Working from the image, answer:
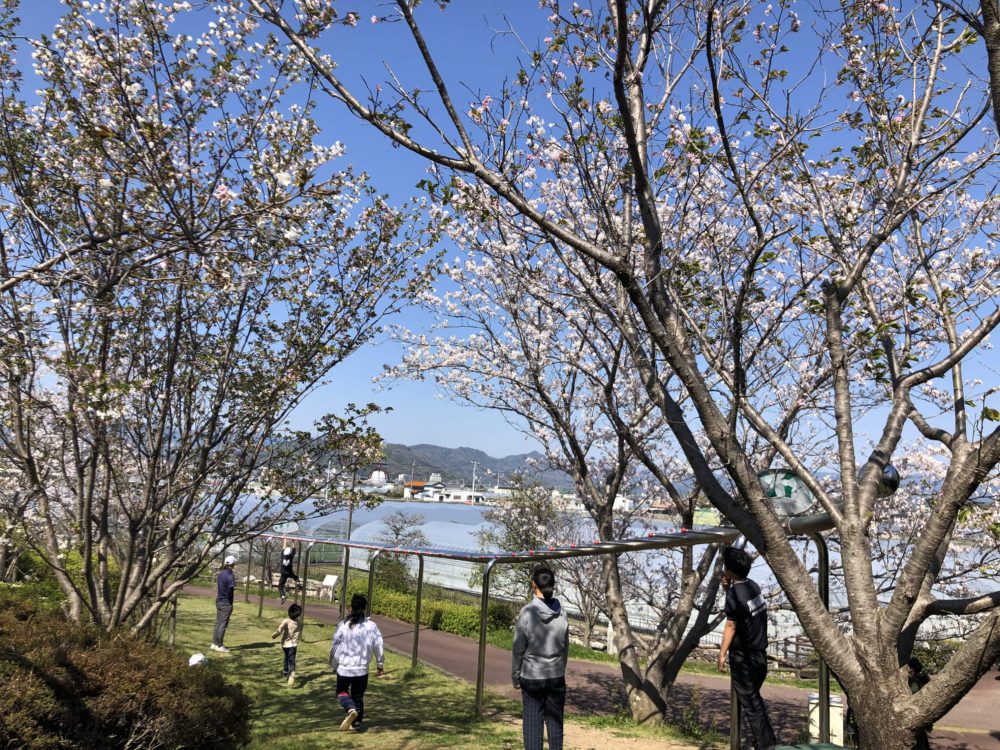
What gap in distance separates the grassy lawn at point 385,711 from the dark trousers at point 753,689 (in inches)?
118

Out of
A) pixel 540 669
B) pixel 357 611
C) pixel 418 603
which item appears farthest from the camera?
pixel 418 603

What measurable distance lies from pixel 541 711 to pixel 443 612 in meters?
14.0

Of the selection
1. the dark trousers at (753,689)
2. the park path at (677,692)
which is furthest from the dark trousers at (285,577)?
the dark trousers at (753,689)

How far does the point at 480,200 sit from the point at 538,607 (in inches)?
141

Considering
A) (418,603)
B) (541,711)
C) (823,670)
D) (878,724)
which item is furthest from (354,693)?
(878,724)

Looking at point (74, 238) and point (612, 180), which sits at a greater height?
point (612, 180)

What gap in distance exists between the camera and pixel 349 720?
7738 mm

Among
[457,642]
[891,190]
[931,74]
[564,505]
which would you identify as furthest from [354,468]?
[564,505]

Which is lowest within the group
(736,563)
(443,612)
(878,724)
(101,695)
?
(443,612)

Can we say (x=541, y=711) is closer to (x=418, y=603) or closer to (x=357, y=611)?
(x=357, y=611)

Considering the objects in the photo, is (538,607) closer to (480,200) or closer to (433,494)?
(480,200)

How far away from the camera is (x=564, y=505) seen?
870 inches

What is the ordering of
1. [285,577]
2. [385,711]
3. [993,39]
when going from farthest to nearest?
[285,577] → [385,711] → [993,39]

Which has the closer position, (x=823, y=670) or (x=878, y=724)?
(x=878, y=724)
